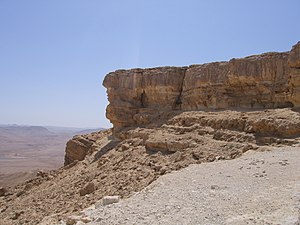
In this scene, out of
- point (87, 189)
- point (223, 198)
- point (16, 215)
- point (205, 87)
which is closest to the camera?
point (223, 198)

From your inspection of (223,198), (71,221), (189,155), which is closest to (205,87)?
(189,155)

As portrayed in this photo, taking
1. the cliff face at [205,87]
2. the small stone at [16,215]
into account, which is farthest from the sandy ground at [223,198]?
the small stone at [16,215]

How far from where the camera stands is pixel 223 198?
8.90 meters

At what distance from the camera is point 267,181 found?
9.98 m

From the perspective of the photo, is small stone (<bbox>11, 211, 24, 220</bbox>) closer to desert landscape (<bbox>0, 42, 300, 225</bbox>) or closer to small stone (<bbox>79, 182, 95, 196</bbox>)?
desert landscape (<bbox>0, 42, 300, 225</bbox>)

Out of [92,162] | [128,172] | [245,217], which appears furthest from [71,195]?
[245,217]

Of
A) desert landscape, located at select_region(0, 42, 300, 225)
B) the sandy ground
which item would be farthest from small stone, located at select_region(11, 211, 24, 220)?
the sandy ground

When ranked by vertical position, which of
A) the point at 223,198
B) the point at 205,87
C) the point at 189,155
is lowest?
the point at 223,198

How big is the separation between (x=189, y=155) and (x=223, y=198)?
740 centimetres

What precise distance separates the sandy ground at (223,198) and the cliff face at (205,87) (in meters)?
6.49

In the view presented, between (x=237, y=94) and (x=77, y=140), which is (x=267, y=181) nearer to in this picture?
(x=237, y=94)

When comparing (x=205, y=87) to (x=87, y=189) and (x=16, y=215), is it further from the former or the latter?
(x=16, y=215)

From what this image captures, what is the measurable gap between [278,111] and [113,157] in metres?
10.8

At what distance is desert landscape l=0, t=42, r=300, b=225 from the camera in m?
8.64
